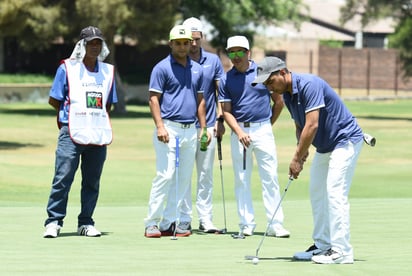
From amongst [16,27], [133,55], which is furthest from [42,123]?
[133,55]

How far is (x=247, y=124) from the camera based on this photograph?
13.0 metres

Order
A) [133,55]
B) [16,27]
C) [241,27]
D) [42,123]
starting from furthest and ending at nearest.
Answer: [133,55] → [241,27] → [42,123] → [16,27]

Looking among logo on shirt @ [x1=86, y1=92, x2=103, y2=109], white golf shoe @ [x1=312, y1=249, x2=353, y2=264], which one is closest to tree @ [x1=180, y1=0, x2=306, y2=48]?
logo on shirt @ [x1=86, y1=92, x2=103, y2=109]

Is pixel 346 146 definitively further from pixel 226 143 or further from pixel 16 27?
pixel 16 27

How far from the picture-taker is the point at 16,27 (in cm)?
3400

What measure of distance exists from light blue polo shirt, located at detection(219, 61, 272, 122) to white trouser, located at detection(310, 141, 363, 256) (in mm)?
2311

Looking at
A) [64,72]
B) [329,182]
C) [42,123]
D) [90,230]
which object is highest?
[64,72]

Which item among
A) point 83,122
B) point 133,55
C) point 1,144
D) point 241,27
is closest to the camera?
point 83,122

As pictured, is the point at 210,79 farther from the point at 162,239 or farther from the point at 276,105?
the point at 162,239

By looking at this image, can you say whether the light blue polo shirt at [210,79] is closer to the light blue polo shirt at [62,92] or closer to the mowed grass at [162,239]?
the mowed grass at [162,239]

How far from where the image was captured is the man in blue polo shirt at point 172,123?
12.7 m

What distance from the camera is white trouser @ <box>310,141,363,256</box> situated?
34.1ft

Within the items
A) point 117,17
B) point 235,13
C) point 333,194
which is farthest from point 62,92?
point 235,13

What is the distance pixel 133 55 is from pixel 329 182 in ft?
165
